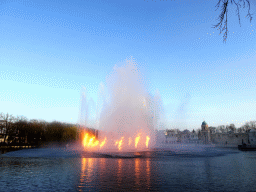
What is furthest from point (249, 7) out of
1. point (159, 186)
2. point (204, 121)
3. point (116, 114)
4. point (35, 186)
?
point (204, 121)

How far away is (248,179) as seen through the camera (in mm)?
15578

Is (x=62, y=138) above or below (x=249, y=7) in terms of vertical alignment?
below

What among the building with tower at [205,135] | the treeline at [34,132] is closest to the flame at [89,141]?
the treeline at [34,132]

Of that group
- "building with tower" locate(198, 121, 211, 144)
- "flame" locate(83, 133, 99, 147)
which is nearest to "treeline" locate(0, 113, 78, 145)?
"flame" locate(83, 133, 99, 147)

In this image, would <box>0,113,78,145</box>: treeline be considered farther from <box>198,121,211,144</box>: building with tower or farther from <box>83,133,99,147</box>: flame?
<box>198,121,211,144</box>: building with tower

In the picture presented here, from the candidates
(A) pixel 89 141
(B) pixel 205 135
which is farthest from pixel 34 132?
(B) pixel 205 135

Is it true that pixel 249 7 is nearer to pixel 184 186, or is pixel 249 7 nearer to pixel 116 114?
pixel 184 186

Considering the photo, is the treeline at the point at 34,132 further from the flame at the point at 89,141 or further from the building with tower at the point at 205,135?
the building with tower at the point at 205,135

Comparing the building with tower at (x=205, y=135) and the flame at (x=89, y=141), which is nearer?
the flame at (x=89, y=141)

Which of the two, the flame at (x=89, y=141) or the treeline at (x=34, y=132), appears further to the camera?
the treeline at (x=34, y=132)

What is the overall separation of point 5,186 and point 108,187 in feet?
21.4

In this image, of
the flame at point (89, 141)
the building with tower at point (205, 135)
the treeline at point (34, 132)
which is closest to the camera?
the flame at point (89, 141)

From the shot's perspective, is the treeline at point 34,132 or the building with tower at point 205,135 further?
the building with tower at point 205,135

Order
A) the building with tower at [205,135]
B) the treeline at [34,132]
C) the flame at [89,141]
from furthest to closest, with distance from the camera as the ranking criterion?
the building with tower at [205,135]
the treeline at [34,132]
the flame at [89,141]
